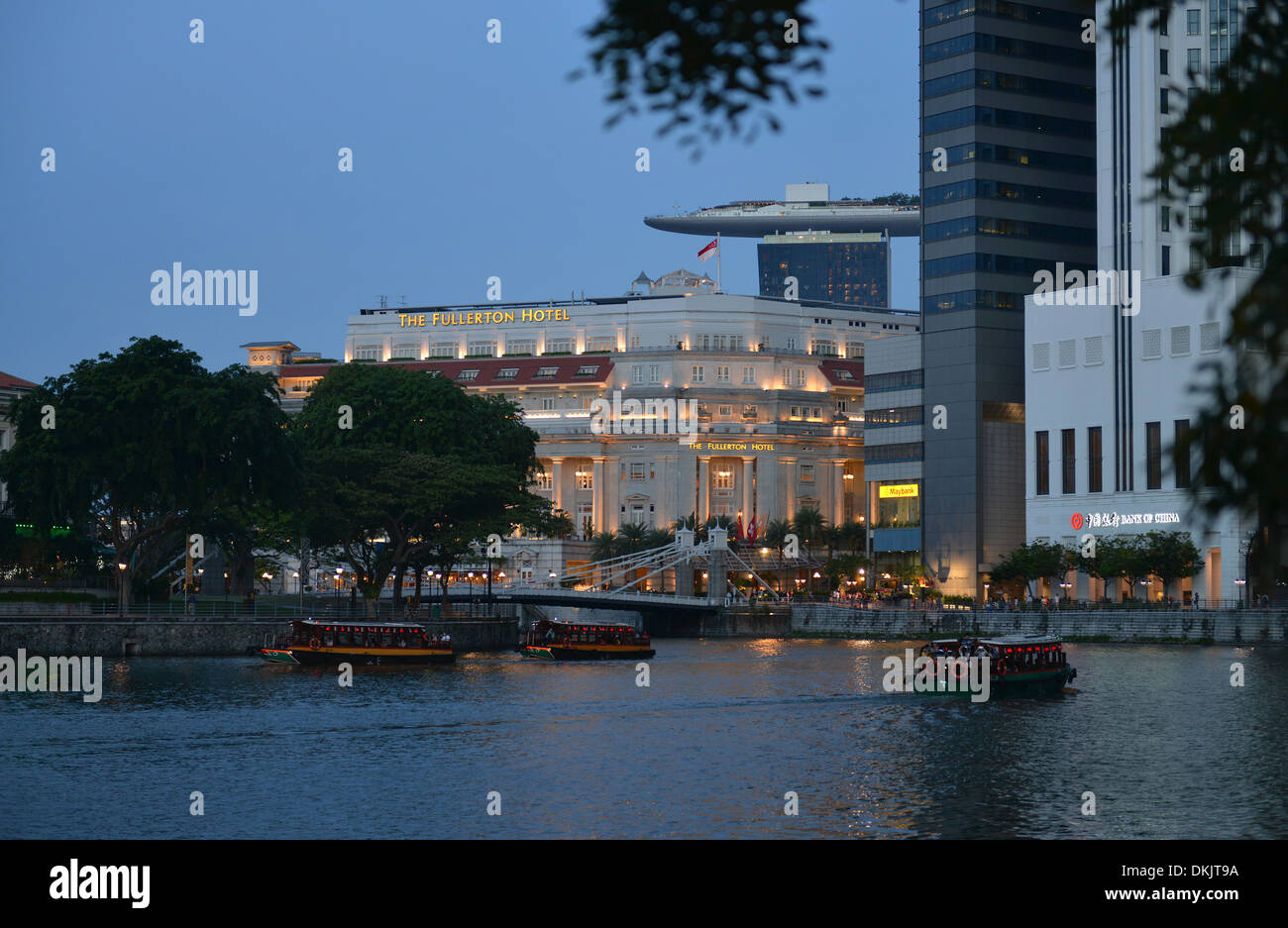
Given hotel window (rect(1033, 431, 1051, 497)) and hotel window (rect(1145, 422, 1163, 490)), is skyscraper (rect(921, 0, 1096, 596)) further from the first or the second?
hotel window (rect(1145, 422, 1163, 490))

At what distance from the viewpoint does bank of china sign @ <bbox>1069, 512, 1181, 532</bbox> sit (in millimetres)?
158750

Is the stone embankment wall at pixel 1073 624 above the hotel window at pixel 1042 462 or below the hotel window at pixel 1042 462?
below

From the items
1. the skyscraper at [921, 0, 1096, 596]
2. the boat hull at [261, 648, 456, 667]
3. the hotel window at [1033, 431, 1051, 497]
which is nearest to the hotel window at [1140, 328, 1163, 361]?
the hotel window at [1033, 431, 1051, 497]

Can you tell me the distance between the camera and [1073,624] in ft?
480

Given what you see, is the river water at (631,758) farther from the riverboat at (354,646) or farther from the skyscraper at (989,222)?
the skyscraper at (989,222)

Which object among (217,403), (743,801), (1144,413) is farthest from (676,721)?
(1144,413)

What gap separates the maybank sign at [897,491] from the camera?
19225 cm

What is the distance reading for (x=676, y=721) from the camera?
263 feet

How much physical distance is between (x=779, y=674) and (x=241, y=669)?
111 feet

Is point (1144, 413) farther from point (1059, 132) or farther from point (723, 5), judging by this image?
point (723, 5)

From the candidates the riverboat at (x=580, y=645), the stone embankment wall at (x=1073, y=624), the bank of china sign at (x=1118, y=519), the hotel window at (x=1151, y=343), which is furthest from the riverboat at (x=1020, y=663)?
the hotel window at (x=1151, y=343)

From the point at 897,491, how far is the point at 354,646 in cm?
9445

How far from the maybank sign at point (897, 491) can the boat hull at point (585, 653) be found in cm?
6931

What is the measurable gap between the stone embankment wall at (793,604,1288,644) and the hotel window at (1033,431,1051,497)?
2439 centimetres
